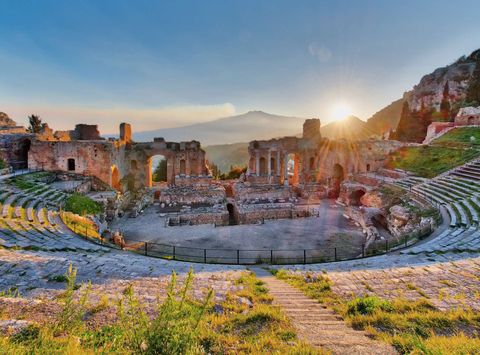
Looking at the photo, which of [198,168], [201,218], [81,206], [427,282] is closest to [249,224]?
[201,218]

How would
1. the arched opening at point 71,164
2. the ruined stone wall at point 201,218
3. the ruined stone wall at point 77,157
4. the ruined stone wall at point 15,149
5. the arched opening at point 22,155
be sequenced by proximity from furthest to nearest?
the arched opening at point 71,164, the arched opening at point 22,155, the ruined stone wall at point 77,157, the ruined stone wall at point 15,149, the ruined stone wall at point 201,218

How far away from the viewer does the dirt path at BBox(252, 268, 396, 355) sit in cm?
418

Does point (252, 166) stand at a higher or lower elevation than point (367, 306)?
higher

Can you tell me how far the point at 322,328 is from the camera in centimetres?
510

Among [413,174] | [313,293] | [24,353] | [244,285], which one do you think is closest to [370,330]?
[313,293]

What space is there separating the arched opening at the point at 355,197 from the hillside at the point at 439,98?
30585mm

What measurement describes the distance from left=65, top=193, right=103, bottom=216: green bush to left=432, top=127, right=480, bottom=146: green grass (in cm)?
3305

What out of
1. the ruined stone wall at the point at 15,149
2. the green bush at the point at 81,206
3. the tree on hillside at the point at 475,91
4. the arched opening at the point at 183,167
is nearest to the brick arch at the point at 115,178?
the arched opening at the point at 183,167

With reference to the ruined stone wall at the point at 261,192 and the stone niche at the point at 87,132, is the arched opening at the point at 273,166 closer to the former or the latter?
the ruined stone wall at the point at 261,192

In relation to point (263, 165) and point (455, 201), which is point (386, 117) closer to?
point (263, 165)

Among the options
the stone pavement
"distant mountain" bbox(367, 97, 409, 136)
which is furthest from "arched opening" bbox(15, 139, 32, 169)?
"distant mountain" bbox(367, 97, 409, 136)

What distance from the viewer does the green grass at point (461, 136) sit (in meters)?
27.3

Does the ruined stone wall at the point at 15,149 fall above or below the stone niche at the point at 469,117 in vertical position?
below

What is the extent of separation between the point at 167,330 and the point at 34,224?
12.9m
